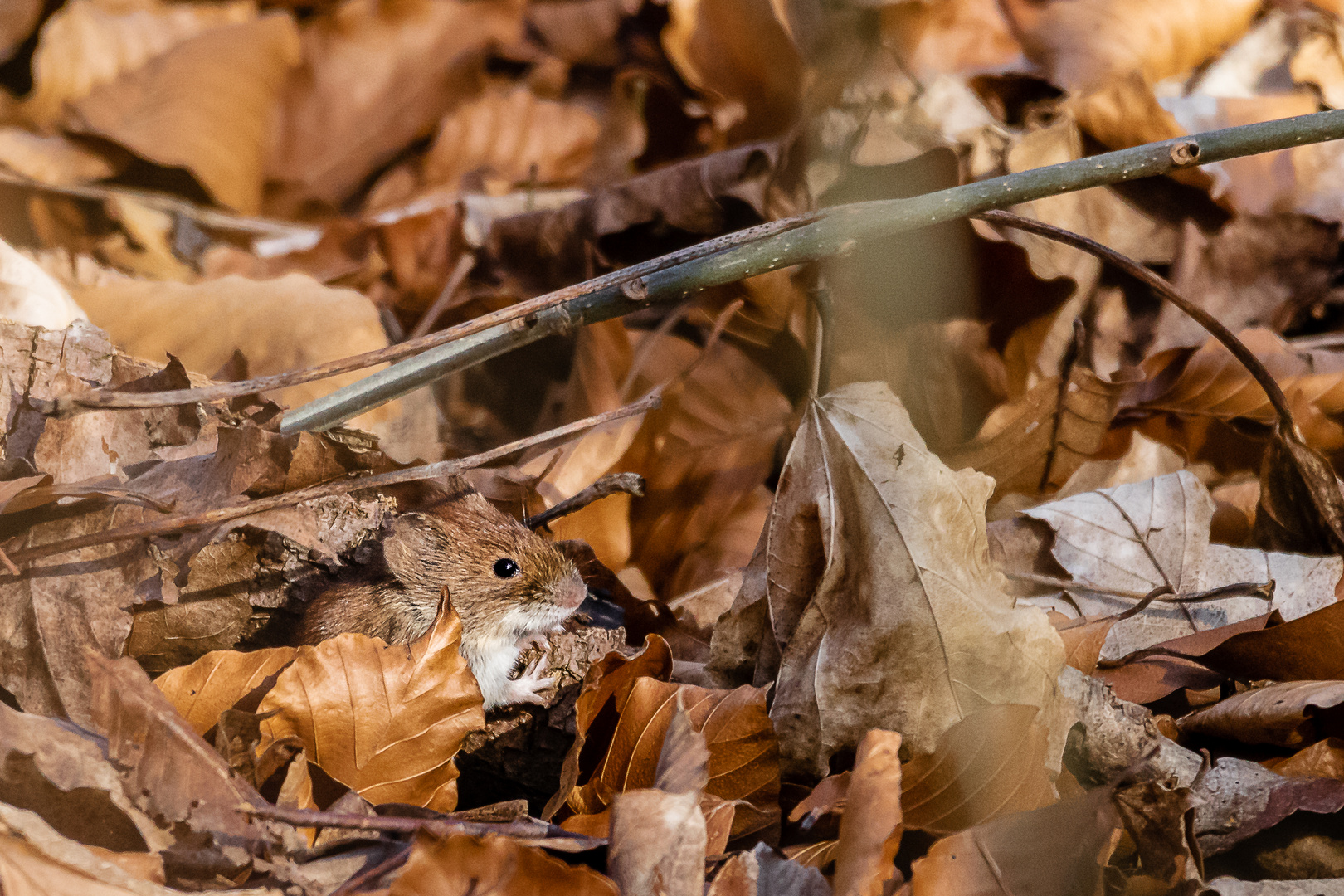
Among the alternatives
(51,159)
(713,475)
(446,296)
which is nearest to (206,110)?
(51,159)

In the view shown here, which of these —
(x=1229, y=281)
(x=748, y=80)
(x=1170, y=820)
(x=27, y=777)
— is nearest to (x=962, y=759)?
(x=1170, y=820)

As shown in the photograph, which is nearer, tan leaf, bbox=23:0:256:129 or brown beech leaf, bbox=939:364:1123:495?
brown beech leaf, bbox=939:364:1123:495

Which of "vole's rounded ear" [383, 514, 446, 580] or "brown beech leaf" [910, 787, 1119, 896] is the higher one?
"vole's rounded ear" [383, 514, 446, 580]

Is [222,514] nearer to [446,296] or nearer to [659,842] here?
[659,842]

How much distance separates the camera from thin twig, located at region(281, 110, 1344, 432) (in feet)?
6.24

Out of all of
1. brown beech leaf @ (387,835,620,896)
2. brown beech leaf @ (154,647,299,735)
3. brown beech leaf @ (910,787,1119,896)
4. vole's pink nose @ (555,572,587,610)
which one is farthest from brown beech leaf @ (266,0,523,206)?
brown beech leaf @ (910,787,1119,896)

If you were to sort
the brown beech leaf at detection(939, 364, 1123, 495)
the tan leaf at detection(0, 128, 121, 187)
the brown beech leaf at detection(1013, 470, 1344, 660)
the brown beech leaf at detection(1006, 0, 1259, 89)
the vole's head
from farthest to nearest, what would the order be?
the tan leaf at detection(0, 128, 121, 187) < the brown beech leaf at detection(1006, 0, 1259, 89) < the brown beech leaf at detection(939, 364, 1123, 495) < the vole's head < the brown beech leaf at detection(1013, 470, 1344, 660)

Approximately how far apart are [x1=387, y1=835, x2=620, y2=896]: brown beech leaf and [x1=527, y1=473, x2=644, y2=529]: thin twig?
2.33 ft

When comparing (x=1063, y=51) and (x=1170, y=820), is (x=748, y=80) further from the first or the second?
(x=1170, y=820)

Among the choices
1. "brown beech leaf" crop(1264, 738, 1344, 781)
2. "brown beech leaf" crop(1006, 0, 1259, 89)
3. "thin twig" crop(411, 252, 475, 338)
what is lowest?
"brown beech leaf" crop(1264, 738, 1344, 781)

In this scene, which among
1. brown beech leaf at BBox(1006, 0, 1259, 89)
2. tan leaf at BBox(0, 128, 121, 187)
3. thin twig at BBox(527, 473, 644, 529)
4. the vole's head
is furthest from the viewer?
tan leaf at BBox(0, 128, 121, 187)

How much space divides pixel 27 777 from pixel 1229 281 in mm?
3224

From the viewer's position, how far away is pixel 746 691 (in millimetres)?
1652

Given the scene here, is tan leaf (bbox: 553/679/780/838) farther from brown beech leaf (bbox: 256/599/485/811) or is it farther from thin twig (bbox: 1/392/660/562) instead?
thin twig (bbox: 1/392/660/562)
